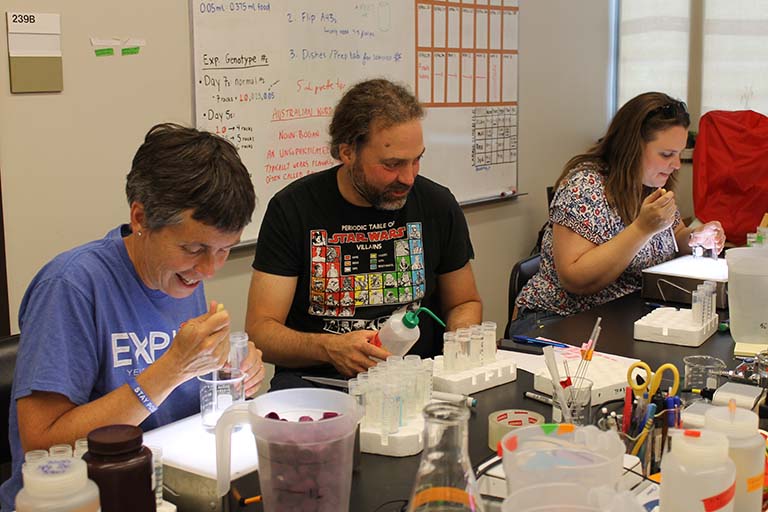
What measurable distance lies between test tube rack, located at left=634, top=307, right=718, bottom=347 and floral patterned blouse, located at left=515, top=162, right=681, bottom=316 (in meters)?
0.57

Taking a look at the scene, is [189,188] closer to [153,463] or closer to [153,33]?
[153,463]

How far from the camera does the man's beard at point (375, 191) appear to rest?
7.14 feet

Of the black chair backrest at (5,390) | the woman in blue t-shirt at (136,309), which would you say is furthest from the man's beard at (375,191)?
the black chair backrest at (5,390)

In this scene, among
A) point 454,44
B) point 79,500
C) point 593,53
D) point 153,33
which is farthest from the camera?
point 593,53

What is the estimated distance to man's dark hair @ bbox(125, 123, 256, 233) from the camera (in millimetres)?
1461

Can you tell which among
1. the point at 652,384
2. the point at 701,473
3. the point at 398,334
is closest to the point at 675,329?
the point at 652,384

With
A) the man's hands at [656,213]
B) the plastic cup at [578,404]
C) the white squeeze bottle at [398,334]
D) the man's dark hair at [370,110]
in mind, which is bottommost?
the plastic cup at [578,404]

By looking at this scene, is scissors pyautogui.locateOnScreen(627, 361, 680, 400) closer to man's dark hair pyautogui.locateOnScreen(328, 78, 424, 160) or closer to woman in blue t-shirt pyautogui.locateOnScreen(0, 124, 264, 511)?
woman in blue t-shirt pyautogui.locateOnScreen(0, 124, 264, 511)

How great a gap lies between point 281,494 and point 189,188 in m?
0.59

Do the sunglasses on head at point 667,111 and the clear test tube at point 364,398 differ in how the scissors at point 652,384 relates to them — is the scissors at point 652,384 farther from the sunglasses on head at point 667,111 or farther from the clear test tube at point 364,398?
the sunglasses on head at point 667,111

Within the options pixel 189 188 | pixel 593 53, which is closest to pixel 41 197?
pixel 189 188

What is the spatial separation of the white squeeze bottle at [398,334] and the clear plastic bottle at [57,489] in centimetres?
92

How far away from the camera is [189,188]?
146 cm

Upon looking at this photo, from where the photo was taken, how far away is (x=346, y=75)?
329 cm
